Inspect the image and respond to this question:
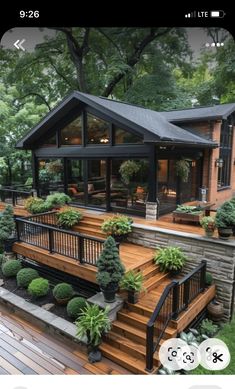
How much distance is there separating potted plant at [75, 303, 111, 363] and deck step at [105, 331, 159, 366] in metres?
0.24

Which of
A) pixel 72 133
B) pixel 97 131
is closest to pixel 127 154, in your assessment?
pixel 97 131

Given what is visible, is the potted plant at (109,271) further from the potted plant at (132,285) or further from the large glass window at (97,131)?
the large glass window at (97,131)

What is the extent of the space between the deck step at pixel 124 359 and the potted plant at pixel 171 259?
6.03 feet

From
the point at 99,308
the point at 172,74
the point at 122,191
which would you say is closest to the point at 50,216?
the point at 122,191

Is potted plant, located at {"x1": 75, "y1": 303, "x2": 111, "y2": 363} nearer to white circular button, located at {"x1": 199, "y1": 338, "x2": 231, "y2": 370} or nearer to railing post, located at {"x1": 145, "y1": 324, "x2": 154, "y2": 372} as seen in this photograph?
railing post, located at {"x1": 145, "y1": 324, "x2": 154, "y2": 372}

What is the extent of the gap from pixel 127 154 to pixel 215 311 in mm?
4313

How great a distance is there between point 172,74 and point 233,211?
9728 mm

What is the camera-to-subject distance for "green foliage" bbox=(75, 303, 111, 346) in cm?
366

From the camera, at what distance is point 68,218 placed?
22.9 ft

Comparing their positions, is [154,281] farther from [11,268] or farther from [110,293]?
[11,268]

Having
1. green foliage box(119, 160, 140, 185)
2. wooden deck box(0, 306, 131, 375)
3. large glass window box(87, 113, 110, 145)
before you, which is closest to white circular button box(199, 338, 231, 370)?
wooden deck box(0, 306, 131, 375)

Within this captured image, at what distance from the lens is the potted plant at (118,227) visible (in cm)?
601

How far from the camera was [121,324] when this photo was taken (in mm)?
4090

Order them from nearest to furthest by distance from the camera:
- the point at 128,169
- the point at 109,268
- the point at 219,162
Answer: the point at 109,268, the point at 128,169, the point at 219,162
